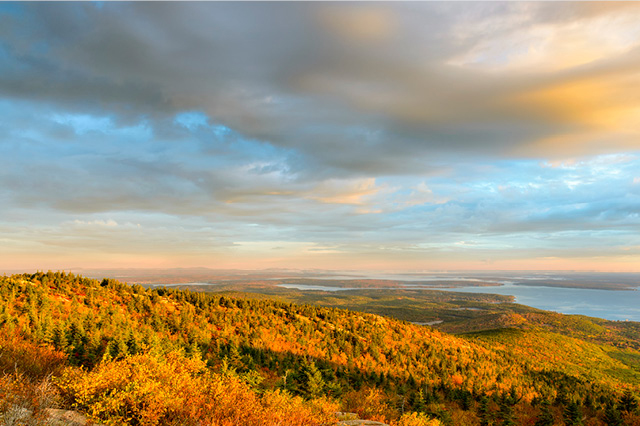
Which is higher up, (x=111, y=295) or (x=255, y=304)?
(x=111, y=295)

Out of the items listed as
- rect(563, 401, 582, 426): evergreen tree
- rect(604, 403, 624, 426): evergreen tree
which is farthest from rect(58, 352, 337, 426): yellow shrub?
rect(604, 403, 624, 426): evergreen tree

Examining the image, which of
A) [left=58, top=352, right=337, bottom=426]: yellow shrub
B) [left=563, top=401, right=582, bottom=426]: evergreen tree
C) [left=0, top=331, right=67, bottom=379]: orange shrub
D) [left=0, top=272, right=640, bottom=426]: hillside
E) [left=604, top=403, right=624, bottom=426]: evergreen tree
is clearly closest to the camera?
[left=58, top=352, right=337, bottom=426]: yellow shrub

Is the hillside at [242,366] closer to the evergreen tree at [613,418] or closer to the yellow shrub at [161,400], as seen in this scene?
the yellow shrub at [161,400]

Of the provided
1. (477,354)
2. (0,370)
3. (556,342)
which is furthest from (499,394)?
(556,342)

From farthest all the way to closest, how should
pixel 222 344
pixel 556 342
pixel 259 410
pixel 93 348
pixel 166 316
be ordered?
pixel 556 342 < pixel 166 316 < pixel 222 344 < pixel 93 348 < pixel 259 410

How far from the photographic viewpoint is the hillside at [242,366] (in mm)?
13203

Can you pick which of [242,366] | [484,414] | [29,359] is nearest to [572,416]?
[484,414]

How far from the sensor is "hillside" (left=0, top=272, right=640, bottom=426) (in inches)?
520

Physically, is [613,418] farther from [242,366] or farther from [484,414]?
[242,366]

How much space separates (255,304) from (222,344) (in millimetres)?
26822

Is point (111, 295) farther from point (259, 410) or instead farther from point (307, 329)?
point (259, 410)

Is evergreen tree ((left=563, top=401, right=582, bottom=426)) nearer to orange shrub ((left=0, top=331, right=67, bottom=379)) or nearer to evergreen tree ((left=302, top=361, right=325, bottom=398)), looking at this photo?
evergreen tree ((left=302, top=361, right=325, bottom=398))

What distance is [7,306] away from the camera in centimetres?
3142

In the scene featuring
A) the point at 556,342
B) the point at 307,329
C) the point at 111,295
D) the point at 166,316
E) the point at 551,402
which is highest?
the point at 111,295
